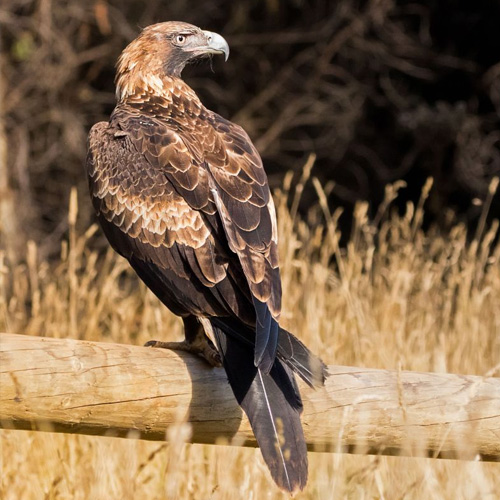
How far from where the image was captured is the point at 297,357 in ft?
9.20

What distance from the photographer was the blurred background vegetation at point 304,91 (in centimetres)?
841

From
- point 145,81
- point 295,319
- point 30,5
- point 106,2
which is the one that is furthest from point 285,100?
point 145,81

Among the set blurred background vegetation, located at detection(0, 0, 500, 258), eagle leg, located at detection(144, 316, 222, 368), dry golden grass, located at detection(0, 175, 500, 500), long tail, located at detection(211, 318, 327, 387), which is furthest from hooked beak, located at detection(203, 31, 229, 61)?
blurred background vegetation, located at detection(0, 0, 500, 258)

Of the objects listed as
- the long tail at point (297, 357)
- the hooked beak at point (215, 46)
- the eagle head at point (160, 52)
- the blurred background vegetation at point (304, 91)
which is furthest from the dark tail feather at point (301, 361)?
the blurred background vegetation at point (304, 91)

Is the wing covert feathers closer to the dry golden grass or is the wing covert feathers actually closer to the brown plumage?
the brown plumage

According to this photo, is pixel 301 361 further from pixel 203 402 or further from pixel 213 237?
pixel 213 237

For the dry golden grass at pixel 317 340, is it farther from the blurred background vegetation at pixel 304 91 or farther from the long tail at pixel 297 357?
the blurred background vegetation at pixel 304 91

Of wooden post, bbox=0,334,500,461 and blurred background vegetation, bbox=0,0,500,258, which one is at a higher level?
blurred background vegetation, bbox=0,0,500,258

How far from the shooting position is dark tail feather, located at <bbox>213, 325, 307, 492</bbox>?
8.44 ft

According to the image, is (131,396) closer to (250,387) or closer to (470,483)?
(250,387)

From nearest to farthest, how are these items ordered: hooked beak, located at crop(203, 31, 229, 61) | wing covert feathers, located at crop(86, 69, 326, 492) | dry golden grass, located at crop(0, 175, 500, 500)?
wing covert feathers, located at crop(86, 69, 326, 492)
dry golden grass, located at crop(0, 175, 500, 500)
hooked beak, located at crop(203, 31, 229, 61)

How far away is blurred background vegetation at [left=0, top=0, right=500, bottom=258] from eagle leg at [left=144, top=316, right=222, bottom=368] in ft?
16.2

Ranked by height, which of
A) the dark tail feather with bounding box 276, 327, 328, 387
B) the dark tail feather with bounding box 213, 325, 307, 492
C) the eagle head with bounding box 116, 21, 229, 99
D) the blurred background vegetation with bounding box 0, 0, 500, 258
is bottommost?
the dark tail feather with bounding box 213, 325, 307, 492

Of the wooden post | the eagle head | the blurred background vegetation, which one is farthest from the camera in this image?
the blurred background vegetation
